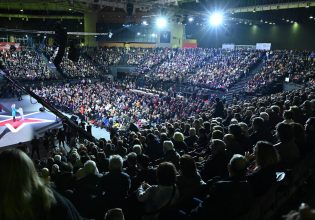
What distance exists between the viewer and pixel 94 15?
49531 millimetres

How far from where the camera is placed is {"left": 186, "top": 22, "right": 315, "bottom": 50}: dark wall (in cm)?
3700

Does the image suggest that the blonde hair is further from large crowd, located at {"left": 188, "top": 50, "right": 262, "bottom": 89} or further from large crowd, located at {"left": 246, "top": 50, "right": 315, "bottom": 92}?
large crowd, located at {"left": 188, "top": 50, "right": 262, "bottom": 89}

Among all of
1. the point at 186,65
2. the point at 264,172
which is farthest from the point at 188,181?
the point at 186,65

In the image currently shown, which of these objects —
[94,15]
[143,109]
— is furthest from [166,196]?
[94,15]

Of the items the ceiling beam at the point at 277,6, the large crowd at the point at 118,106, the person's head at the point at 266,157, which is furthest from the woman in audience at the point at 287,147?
the ceiling beam at the point at 277,6

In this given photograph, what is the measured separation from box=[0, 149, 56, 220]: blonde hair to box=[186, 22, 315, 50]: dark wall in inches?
1576

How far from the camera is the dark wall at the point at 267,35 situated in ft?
121

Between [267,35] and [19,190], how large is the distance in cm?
4377

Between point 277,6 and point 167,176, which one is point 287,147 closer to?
point 167,176

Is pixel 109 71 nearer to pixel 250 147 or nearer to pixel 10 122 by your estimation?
pixel 10 122

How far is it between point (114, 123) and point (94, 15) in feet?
107

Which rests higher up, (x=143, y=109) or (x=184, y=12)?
(x=184, y=12)

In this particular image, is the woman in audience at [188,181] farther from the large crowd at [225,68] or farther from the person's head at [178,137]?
the large crowd at [225,68]

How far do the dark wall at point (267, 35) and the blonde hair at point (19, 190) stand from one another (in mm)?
40024
